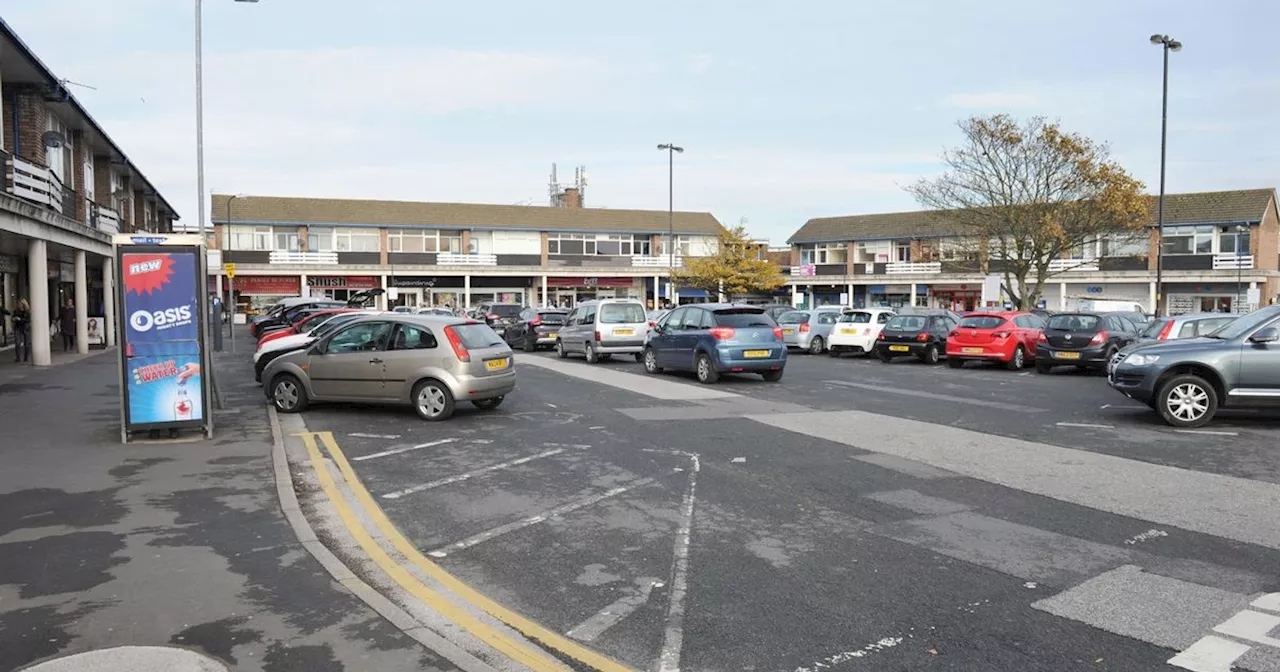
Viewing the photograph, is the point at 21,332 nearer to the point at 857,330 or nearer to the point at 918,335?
the point at 857,330

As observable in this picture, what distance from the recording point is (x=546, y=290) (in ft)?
207

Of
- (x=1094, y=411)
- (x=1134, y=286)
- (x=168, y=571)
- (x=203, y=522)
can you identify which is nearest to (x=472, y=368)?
(x=203, y=522)

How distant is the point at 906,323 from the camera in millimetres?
24344

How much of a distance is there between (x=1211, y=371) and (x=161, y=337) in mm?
12919

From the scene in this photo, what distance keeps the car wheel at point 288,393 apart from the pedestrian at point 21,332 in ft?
42.0

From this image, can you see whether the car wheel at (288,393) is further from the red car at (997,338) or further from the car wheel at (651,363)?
the red car at (997,338)

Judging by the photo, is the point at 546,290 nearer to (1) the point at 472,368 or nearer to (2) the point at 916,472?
(1) the point at 472,368

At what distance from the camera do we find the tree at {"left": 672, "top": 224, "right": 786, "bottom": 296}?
5462 cm

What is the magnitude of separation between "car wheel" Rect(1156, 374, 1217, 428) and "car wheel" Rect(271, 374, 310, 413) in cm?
1194

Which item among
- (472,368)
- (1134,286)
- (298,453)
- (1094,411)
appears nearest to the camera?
(298,453)

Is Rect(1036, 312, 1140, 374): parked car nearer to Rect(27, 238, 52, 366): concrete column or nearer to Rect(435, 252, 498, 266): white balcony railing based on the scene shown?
Rect(27, 238, 52, 366): concrete column

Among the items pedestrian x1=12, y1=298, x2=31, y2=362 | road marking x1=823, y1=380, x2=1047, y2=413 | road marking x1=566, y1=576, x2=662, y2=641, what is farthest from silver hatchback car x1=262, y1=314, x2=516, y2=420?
pedestrian x1=12, y1=298, x2=31, y2=362

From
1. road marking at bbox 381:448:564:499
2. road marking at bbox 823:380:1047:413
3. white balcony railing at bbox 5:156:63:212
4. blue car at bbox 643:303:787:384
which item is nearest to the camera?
road marking at bbox 381:448:564:499

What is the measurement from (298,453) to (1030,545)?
748 cm
